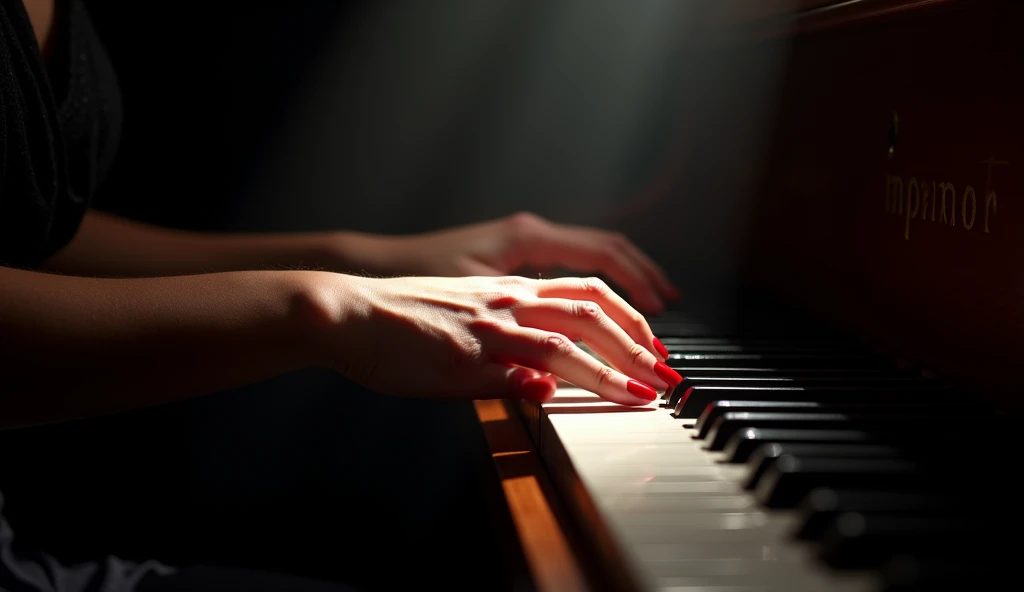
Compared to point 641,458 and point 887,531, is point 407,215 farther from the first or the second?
point 887,531

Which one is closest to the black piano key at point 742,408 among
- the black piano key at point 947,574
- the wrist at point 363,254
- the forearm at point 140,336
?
the black piano key at point 947,574

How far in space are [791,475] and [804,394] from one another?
7.2 inches

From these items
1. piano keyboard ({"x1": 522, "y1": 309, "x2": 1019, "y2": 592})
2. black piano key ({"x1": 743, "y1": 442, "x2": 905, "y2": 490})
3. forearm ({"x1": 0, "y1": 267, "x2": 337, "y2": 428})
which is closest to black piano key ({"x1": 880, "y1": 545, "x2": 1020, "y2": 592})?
piano keyboard ({"x1": 522, "y1": 309, "x2": 1019, "y2": 592})

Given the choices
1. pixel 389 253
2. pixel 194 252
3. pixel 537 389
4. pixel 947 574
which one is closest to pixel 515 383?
pixel 537 389

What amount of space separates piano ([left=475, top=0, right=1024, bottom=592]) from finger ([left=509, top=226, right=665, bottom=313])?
0.07 metres

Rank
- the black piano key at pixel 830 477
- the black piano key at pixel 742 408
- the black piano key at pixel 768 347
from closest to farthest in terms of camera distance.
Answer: the black piano key at pixel 830 477, the black piano key at pixel 742 408, the black piano key at pixel 768 347

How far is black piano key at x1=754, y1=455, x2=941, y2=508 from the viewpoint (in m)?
0.48

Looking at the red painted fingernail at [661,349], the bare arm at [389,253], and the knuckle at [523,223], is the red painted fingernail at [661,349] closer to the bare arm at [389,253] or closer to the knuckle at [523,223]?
the bare arm at [389,253]

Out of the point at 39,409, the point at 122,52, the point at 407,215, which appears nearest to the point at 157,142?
the point at 122,52

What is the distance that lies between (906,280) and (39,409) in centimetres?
79

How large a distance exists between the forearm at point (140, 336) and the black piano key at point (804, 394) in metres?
0.32

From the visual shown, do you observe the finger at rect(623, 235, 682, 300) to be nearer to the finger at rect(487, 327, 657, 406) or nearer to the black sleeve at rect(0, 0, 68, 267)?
the finger at rect(487, 327, 657, 406)

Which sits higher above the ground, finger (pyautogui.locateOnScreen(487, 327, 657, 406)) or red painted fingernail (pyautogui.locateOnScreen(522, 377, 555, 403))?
finger (pyautogui.locateOnScreen(487, 327, 657, 406))

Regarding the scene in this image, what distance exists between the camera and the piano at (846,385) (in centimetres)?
43
